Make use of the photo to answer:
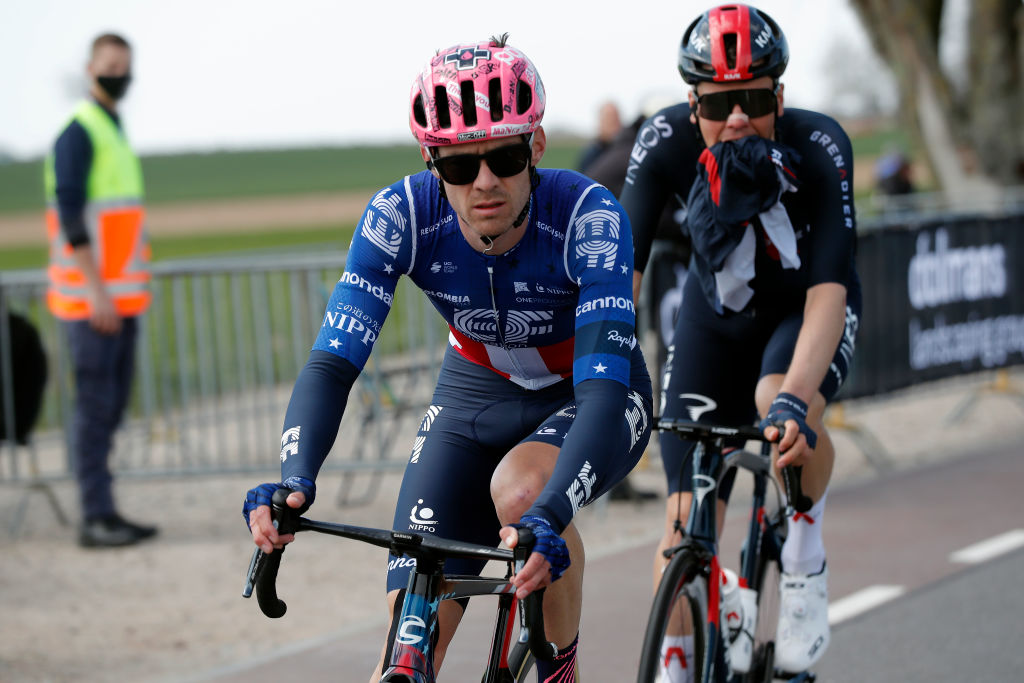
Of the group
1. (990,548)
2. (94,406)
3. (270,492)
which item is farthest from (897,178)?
(270,492)

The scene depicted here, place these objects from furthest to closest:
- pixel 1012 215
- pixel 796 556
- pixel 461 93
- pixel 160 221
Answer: pixel 160 221
pixel 1012 215
pixel 796 556
pixel 461 93

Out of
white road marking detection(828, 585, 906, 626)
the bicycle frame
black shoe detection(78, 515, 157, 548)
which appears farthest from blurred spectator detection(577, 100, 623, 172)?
the bicycle frame

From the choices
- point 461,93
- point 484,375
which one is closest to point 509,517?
point 484,375

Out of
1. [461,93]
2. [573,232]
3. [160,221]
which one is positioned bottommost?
→ [160,221]

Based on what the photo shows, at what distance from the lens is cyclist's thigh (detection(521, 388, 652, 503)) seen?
296 cm

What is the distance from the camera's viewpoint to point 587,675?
5121mm

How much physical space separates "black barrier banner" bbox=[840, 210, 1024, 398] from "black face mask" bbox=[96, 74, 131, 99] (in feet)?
16.6

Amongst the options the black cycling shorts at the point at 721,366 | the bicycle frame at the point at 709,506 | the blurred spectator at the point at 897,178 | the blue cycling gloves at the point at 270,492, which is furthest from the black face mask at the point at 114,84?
the blurred spectator at the point at 897,178

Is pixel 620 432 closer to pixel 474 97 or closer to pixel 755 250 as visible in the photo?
pixel 474 97

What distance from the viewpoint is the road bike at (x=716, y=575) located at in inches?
139

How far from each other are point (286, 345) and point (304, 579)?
3218 millimetres

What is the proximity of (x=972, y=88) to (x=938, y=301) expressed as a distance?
8.75m

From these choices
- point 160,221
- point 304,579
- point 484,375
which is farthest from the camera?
point 160,221

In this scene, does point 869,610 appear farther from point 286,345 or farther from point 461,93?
point 286,345
